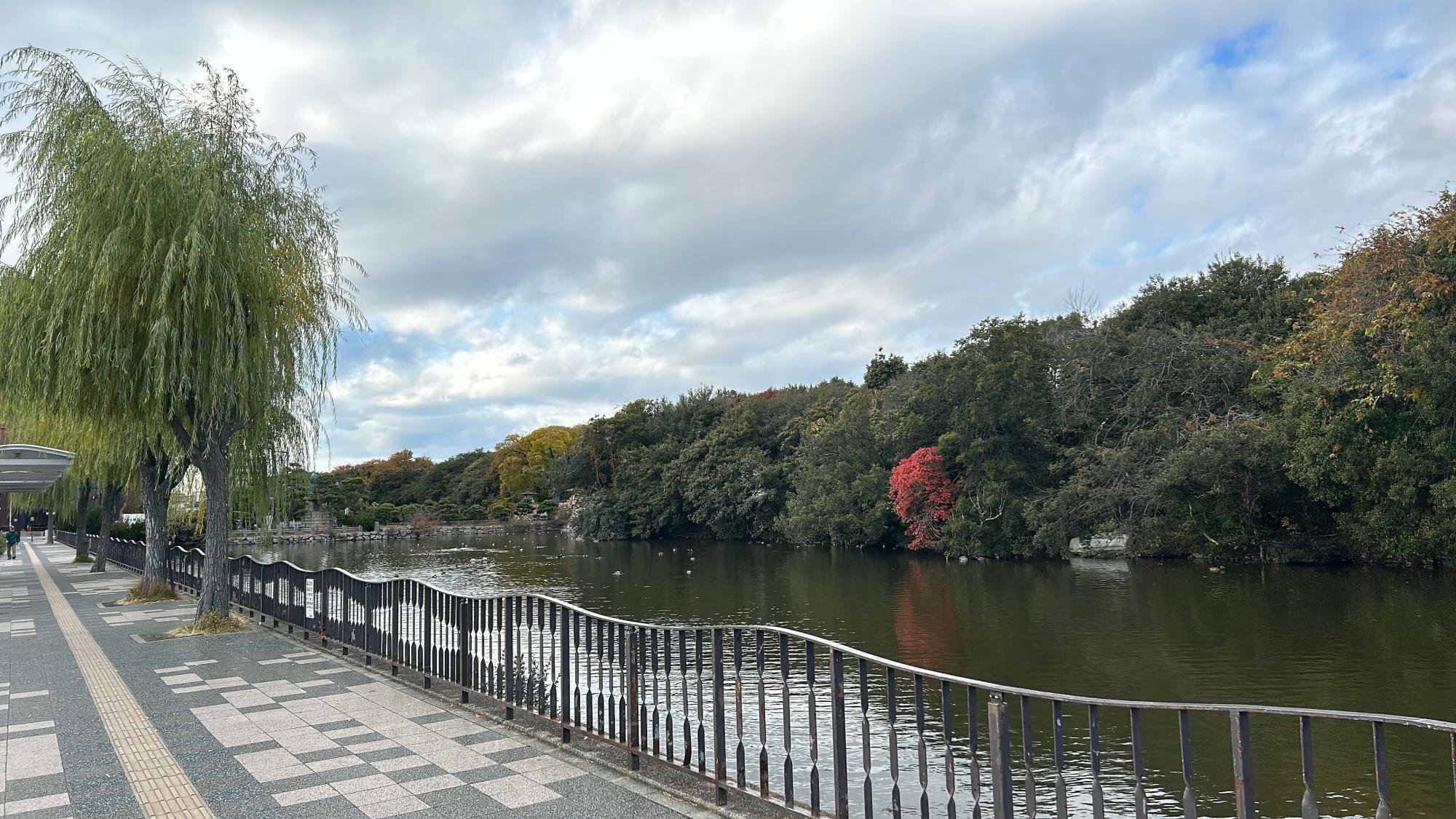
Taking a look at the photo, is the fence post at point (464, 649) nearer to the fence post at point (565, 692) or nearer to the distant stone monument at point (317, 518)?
the fence post at point (565, 692)

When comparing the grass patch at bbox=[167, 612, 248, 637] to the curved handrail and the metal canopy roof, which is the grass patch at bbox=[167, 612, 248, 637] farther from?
the curved handrail

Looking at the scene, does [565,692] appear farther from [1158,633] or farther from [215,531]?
[1158,633]

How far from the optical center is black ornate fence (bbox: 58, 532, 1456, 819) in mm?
3104

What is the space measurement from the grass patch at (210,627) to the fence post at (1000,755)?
403 inches

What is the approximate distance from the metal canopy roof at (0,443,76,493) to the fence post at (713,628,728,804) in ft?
37.1

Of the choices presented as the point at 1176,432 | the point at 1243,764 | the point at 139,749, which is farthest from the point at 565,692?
the point at 1176,432

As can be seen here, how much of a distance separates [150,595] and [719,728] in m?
13.6

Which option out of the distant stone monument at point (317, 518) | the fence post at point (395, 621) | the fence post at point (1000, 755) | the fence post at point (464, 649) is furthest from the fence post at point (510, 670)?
the distant stone monument at point (317, 518)

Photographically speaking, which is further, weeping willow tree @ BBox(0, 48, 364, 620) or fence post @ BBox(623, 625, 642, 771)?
weeping willow tree @ BBox(0, 48, 364, 620)

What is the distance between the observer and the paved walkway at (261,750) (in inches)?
177

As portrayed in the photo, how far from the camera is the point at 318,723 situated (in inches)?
242

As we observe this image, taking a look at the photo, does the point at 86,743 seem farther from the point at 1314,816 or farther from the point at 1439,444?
the point at 1439,444

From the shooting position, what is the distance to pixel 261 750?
554 cm

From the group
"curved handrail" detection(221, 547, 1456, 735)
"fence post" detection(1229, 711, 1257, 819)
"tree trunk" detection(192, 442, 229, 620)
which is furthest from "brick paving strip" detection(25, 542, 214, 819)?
"fence post" detection(1229, 711, 1257, 819)
